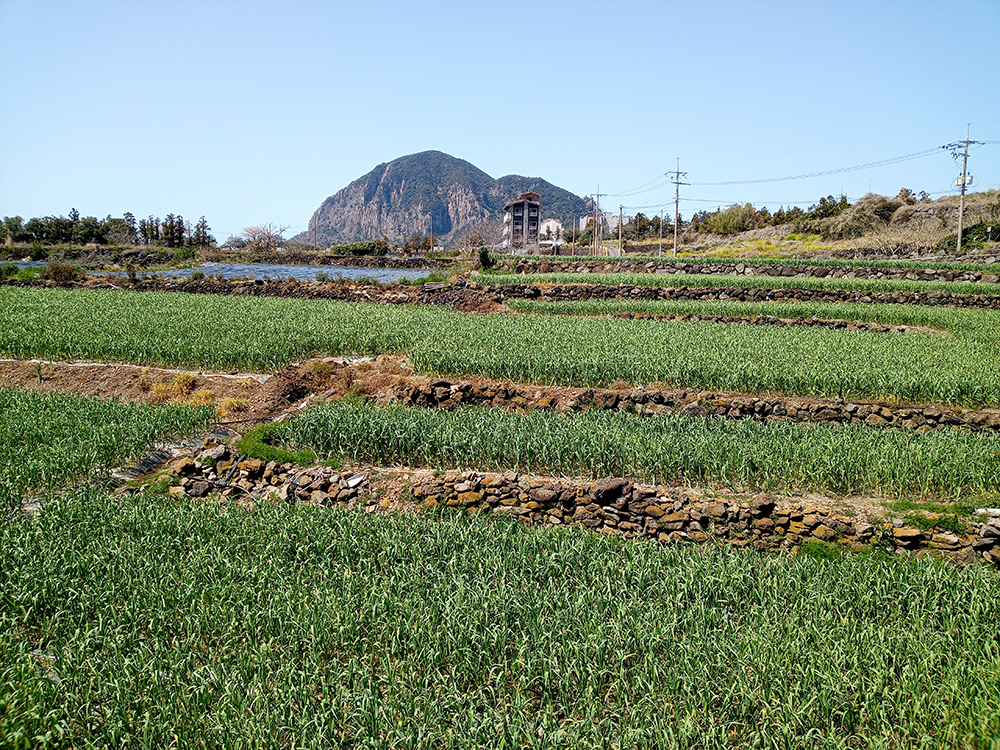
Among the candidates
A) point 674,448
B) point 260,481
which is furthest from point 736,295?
point 260,481

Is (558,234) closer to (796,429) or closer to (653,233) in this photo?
(653,233)

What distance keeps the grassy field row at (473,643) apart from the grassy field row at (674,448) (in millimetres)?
2096

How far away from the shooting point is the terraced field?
12.0ft

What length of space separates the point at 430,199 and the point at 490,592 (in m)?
141

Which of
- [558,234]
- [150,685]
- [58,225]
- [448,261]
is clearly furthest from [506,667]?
[558,234]

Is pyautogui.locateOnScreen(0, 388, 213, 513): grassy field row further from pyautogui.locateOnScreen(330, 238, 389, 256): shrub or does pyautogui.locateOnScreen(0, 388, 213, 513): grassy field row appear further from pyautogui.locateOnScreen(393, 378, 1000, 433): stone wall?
pyautogui.locateOnScreen(330, 238, 389, 256): shrub

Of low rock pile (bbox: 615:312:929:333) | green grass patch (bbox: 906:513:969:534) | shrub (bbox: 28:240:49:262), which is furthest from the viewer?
shrub (bbox: 28:240:49:262)

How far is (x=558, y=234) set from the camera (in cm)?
7481

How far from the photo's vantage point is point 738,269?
111 ft

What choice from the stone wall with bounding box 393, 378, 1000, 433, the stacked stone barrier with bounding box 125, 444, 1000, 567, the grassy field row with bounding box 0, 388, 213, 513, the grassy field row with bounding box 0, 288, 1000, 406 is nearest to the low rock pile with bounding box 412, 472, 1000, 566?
the stacked stone barrier with bounding box 125, 444, 1000, 567

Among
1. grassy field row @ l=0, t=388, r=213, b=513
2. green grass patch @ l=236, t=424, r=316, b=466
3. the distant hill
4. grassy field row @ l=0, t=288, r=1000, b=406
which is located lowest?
green grass patch @ l=236, t=424, r=316, b=466

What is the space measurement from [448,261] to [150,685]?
143 ft

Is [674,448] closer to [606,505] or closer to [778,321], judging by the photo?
[606,505]

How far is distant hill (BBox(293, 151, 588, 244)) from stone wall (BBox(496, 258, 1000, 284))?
8803 cm
